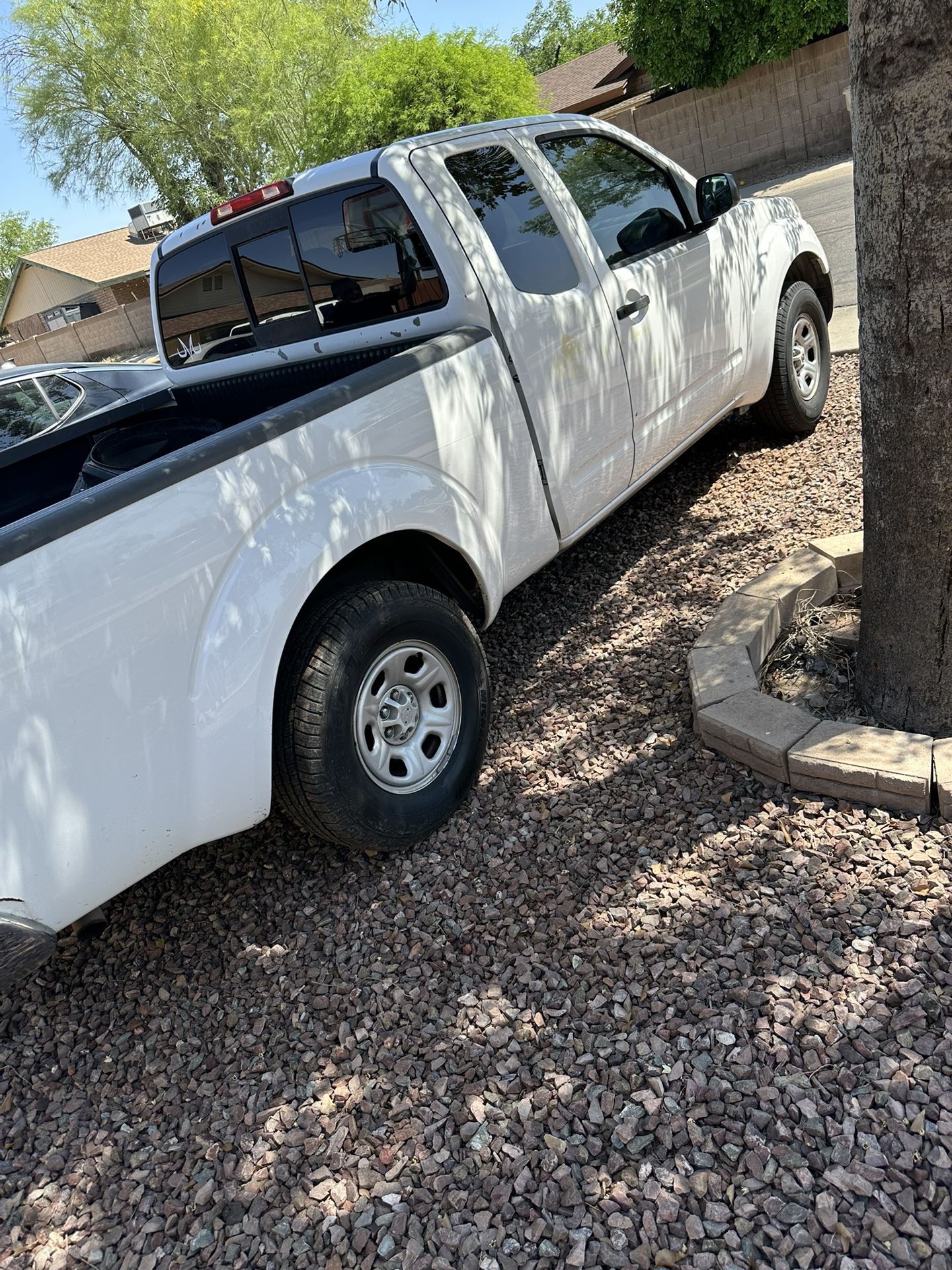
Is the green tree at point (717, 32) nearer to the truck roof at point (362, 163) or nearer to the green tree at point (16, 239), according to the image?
the truck roof at point (362, 163)

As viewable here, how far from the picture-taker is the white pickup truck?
7.42ft

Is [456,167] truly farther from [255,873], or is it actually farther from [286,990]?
[286,990]

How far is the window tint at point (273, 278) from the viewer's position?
393 centimetres

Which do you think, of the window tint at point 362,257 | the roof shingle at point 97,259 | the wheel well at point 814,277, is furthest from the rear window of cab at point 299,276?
the roof shingle at point 97,259

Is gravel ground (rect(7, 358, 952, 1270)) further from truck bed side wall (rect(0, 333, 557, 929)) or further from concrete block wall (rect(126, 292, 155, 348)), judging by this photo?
concrete block wall (rect(126, 292, 155, 348))

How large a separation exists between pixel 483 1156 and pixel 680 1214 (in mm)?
472

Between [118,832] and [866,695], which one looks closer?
[118,832]

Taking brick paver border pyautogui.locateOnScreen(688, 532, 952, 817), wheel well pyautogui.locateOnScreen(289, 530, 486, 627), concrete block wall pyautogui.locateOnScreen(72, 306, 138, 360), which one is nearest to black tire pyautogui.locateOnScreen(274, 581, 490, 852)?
wheel well pyautogui.locateOnScreen(289, 530, 486, 627)

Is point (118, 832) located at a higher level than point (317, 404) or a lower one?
lower

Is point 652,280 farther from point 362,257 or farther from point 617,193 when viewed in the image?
point 362,257

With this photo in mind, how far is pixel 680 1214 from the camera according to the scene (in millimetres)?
1970

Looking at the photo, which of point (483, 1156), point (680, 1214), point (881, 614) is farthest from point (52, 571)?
point (881, 614)

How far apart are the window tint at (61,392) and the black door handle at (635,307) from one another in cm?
552

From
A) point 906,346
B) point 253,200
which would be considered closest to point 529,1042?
point 906,346
